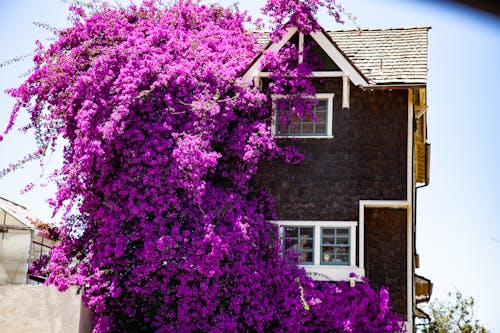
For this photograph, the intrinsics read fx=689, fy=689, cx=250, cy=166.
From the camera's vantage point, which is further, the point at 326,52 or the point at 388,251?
the point at 326,52

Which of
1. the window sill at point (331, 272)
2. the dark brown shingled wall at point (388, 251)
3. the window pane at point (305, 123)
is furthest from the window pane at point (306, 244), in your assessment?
the window pane at point (305, 123)

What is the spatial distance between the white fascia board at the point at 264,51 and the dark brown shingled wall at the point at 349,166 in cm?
194

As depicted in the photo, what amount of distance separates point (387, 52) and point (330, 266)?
671 cm

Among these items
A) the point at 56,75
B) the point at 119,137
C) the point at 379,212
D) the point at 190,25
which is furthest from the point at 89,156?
the point at 379,212

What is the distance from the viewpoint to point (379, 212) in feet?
60.7

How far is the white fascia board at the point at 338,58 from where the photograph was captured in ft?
60.3

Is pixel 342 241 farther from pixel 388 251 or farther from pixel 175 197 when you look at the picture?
pixel 175 197

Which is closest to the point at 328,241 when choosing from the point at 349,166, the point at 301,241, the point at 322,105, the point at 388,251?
the point at 301,241

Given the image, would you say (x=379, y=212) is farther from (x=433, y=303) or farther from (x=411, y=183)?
(x=433, y=303)

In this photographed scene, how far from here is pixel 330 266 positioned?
1767 cm

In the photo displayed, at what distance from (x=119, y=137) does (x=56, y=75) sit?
9.24 ft

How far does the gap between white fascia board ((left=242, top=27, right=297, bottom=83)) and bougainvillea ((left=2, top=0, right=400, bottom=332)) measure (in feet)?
0.97

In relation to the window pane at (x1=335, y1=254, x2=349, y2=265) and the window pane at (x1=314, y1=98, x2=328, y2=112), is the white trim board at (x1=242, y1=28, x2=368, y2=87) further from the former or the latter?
the window pane at (x1=335, y1=254, x2=349, y2=265)

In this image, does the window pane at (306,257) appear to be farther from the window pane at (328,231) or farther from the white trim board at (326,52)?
the white trim board at (326,52)
